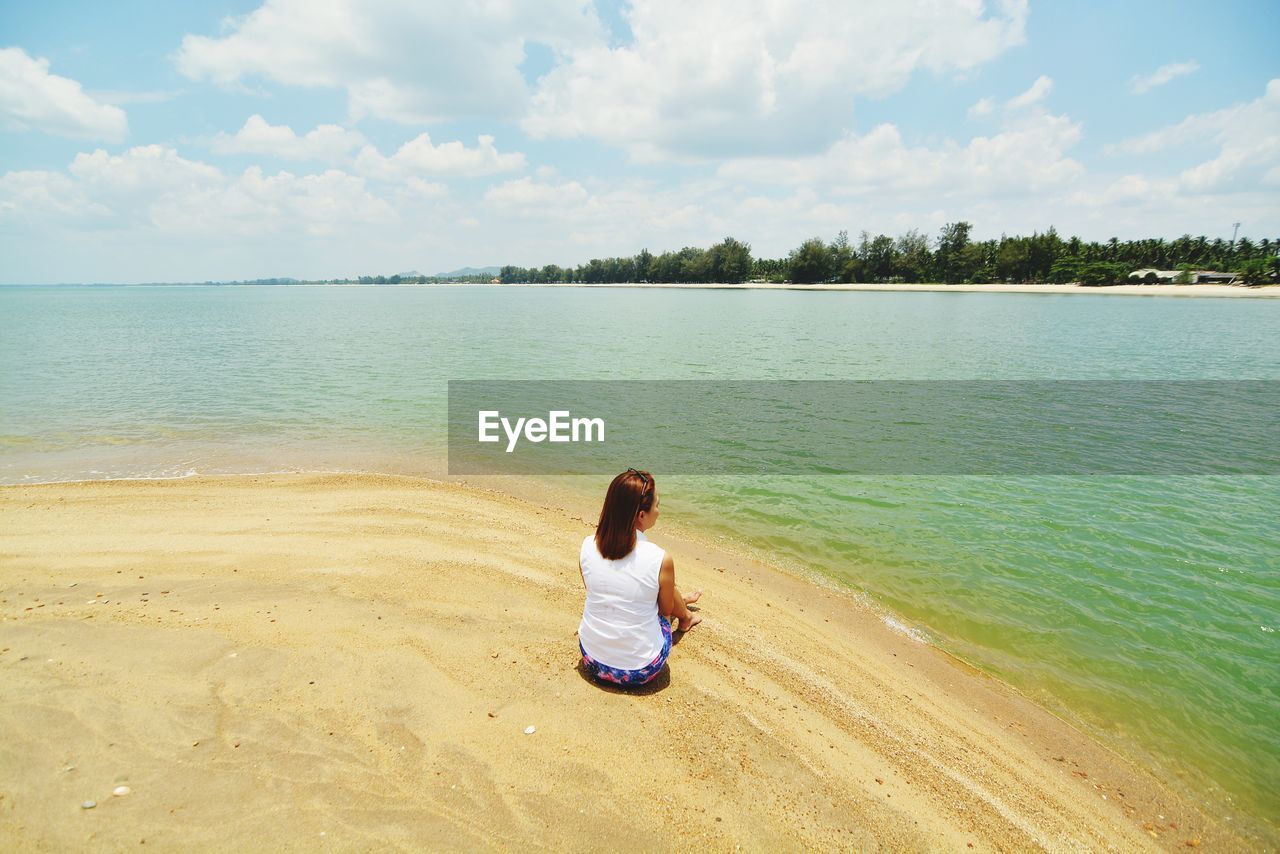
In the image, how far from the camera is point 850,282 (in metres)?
184

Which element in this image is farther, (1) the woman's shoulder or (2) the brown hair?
(1) the woman's shoulder

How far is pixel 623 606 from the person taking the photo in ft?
17.7

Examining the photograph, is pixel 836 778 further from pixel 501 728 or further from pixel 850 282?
pixel 850 282

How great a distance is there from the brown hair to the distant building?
597 feet

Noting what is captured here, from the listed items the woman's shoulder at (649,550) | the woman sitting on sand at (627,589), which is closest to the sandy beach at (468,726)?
the woman sitting on sand at (627,589)

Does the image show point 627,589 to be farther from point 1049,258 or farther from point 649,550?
point 1049,258

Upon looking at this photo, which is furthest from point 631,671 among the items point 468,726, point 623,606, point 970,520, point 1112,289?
point 1112,289

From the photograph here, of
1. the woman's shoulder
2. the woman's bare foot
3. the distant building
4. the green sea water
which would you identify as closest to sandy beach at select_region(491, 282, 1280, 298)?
the distant building

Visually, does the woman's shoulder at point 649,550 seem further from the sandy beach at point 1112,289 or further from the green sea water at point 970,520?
the sandy beach at point 1112,289

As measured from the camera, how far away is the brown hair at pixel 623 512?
520 centimetres

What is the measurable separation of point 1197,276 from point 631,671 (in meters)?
187

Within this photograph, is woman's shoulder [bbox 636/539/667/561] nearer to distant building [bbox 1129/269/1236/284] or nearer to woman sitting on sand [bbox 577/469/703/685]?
woman sitting on sand [bbox 577/469/703/685]

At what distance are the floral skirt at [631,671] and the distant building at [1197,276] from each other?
596 ft

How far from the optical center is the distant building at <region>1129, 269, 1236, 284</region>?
428ft
